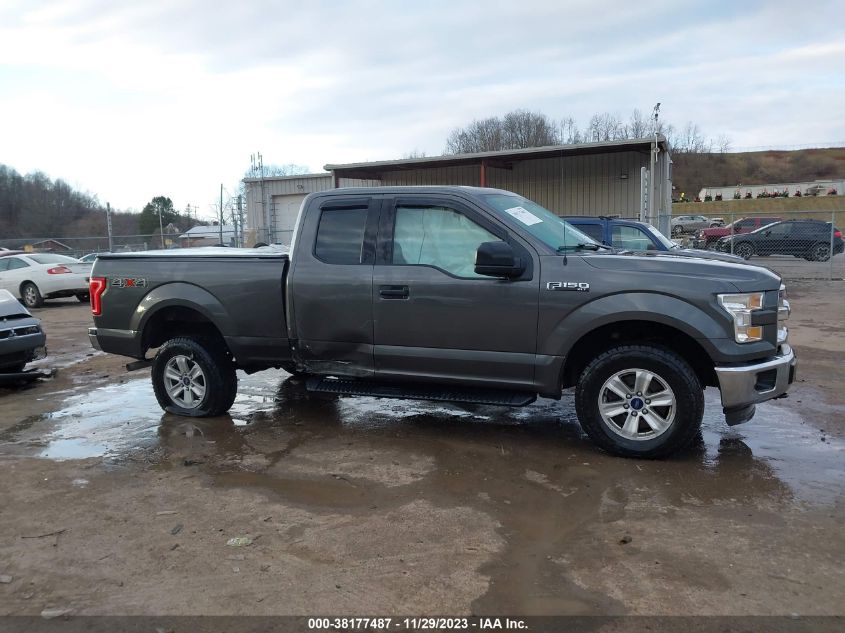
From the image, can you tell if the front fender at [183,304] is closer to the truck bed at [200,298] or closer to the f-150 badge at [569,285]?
the truck bed at [200,298]

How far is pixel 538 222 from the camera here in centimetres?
535

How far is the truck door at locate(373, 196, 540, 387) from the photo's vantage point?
495 cm

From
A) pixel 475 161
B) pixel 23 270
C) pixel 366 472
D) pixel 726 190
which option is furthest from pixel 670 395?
pixel 726 190

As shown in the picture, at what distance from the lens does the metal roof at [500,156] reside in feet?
65.6

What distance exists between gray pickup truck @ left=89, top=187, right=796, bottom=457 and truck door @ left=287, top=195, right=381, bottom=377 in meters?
0.01

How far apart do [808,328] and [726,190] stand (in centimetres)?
8150

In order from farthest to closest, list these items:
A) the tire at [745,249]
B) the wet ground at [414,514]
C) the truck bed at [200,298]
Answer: the tire at [745,249] → the truck bed at [200,298] → the wet ground at [414,514]

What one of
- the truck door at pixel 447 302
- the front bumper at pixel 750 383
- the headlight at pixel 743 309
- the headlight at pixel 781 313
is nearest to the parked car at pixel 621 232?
the headlight at pixel 781 313

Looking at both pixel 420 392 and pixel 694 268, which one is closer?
pixel 694 268

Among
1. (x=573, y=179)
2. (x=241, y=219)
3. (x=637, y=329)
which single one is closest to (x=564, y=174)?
(x=573, y=179)

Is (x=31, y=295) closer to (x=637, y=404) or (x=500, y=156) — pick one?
(x=500, y=156)

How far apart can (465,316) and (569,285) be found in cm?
81

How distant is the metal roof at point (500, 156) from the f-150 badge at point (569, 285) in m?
16.0

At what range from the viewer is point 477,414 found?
20.4 feet
